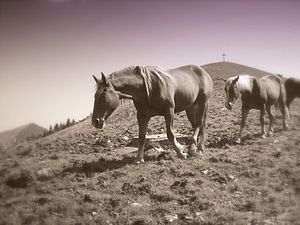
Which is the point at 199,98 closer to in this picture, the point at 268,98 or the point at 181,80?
the point at 181,80

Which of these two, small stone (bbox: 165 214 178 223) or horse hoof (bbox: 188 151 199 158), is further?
horse hoof (bbox: 188 151 199 158)

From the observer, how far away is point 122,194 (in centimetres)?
618

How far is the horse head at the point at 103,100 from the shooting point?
23.3 ft

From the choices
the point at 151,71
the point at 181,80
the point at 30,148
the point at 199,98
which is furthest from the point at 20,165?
the point at 199,98

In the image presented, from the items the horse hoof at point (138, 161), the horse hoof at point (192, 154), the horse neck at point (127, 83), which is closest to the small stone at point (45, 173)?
the horse hoof at point (138, 161)

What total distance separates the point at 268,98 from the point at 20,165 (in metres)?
9.79

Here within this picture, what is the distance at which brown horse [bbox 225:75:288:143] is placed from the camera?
11.0 metres

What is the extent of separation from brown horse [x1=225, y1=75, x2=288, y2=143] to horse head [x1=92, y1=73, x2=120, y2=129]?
504 cm

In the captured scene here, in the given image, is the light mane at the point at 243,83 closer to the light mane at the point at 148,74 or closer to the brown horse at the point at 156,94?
the brown horse at the point at 156,94

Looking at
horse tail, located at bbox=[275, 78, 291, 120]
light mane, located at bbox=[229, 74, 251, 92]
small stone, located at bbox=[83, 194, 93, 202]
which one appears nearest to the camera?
small stone, located at bbox=[83, 194, 93, 202]

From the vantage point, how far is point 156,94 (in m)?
7.98

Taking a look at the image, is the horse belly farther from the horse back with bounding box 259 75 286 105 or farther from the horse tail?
the horse tail

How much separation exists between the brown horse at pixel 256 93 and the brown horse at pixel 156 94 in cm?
137

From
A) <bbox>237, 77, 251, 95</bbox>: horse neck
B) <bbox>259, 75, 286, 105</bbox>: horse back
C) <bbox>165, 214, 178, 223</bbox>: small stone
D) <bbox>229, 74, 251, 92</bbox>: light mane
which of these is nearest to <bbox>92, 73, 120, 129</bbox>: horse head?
<bbox>165, 214, 178, 223</bbox>: small stone
